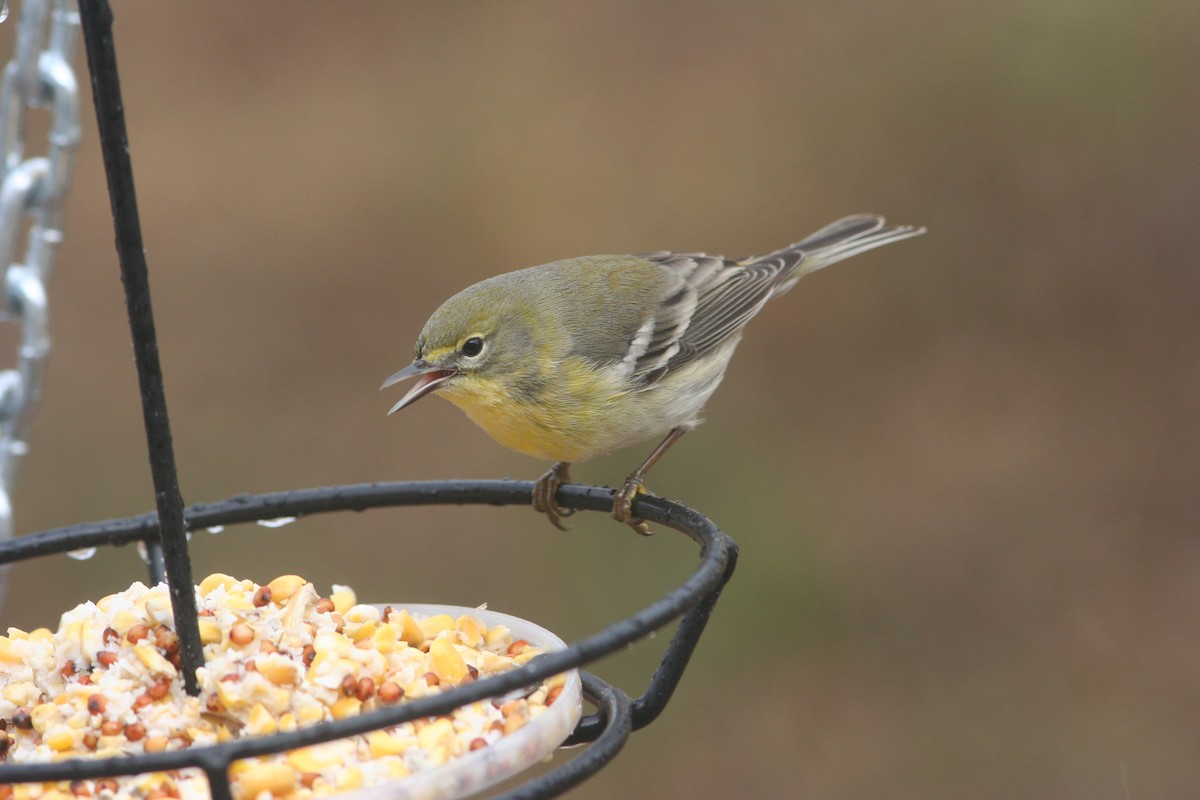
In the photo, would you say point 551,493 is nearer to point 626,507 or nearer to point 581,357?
point 626,507

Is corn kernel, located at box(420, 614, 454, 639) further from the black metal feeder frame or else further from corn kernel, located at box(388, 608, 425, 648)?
the black metal feeder frame

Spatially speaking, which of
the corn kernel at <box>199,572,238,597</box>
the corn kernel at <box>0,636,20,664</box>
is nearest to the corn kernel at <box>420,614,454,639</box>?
the corn kernel at <box>199,572,238,597</box>

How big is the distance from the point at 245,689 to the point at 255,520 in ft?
2.09

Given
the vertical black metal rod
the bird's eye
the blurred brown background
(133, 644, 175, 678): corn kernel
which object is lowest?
the blurred brown background

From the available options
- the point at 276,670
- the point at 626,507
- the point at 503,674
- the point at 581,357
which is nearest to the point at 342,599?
the point at 276,670

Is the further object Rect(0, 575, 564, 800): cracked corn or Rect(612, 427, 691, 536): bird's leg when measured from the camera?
Rect(612, 427, 691, 536): bird's leg

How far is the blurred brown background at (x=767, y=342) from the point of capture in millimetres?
6715

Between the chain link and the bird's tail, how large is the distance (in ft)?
9.29

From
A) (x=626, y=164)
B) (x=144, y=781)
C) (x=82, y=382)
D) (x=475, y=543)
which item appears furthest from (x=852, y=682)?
(x=144, y=781)

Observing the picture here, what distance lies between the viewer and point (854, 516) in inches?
280

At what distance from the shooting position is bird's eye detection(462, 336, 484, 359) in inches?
146

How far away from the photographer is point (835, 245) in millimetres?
5191

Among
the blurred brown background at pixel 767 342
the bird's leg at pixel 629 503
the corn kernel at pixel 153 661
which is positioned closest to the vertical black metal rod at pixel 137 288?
the corn kernel at pixel 153 661

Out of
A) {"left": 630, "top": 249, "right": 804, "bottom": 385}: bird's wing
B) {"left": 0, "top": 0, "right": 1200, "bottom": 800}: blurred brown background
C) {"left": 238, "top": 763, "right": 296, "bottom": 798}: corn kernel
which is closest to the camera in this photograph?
{"left": 238, "top": 763, "right": 296, "bottom": 798}: corn kernel
